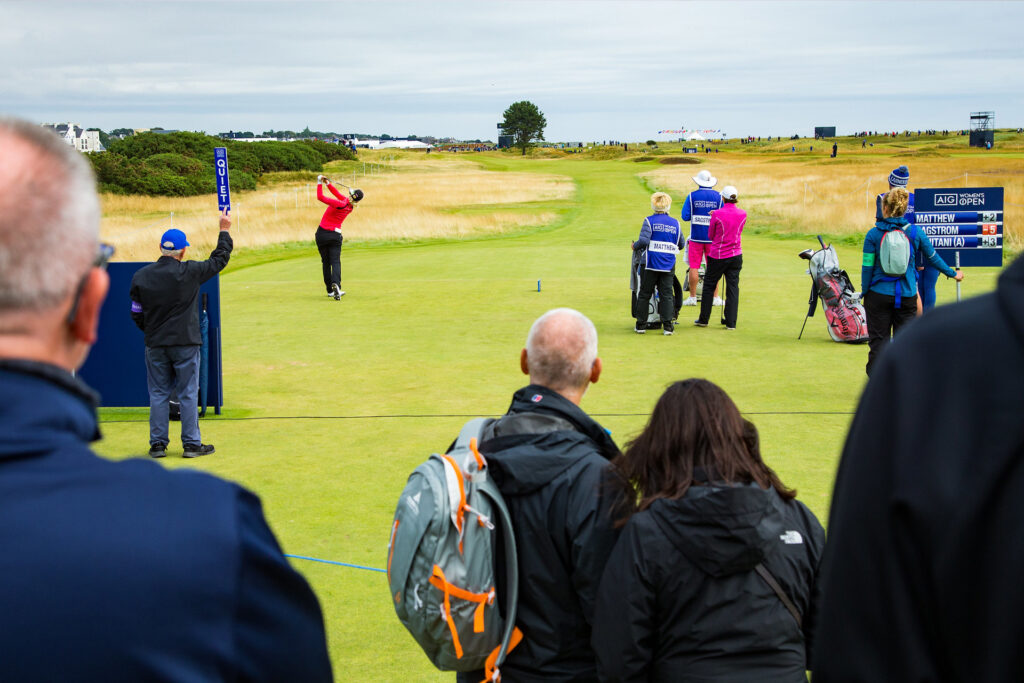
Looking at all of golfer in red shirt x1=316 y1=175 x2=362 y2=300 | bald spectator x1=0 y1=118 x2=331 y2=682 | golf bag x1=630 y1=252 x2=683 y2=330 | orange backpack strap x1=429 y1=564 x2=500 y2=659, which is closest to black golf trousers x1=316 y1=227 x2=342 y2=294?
golfer in red shirt x1=316 y1=175 x2=362 y2=300

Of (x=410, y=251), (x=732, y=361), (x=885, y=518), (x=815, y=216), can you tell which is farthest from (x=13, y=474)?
(x=815, y=216)

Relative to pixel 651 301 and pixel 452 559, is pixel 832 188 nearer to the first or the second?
pixel 651 301

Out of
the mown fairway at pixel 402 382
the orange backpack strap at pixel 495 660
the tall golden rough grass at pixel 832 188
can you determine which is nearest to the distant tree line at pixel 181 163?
the tall golden rough grass at pixel 832 188

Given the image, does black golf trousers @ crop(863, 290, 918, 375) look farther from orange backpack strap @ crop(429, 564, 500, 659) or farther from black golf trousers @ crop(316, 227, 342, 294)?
black golf trousers @ crop(316, 227, 342, 294)

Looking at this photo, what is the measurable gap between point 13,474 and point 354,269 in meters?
21.2

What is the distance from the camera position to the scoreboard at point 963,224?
Answer: 1341 centimetres

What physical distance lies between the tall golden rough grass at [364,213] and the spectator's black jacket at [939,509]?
24.0 meters

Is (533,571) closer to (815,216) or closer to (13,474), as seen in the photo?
(13,474)

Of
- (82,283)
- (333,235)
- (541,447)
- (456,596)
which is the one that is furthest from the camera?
(333,235)

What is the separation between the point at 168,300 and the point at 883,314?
6529 millimetres

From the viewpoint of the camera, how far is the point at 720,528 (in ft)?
10.1

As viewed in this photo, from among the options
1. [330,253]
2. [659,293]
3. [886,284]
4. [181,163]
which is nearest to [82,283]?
[886,284]

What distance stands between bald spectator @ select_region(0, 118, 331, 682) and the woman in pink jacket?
1211cm

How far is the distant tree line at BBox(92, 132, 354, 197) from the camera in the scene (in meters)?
52.4
